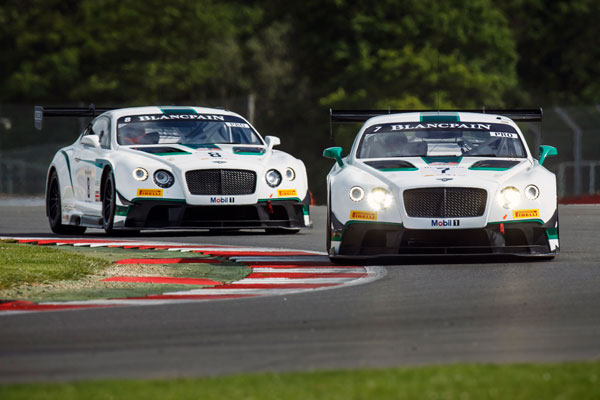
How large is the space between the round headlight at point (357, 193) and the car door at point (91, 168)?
498 cm

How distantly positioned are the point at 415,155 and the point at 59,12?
151ft

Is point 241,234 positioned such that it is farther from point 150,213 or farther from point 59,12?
point 59,12

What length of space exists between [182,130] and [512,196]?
239 inches

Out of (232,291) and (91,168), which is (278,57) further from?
(232,291)

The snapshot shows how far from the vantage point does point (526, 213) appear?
1297cm

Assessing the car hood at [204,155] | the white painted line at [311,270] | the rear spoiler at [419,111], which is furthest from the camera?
the car hood at [204,155]

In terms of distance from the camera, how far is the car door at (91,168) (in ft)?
57.3

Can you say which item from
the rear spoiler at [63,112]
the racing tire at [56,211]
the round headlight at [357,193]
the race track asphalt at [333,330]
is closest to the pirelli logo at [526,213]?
the race track asphalt at [333,330]

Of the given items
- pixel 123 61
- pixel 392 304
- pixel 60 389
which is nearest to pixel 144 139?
pixel 392 304

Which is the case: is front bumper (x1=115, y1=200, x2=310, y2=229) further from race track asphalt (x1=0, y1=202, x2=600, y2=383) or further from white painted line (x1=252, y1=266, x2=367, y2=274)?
race track asphalt (x1=0, y1=202, x2=600, y2=383)

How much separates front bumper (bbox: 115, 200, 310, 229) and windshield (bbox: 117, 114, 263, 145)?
1.25 metres

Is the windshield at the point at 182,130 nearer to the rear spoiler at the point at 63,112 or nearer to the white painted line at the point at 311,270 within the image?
the rear spoiler at the point at 63,112

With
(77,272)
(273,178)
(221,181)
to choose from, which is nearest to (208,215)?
(221,181)

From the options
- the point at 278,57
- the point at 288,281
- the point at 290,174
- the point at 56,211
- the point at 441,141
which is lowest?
the point at 288,281
